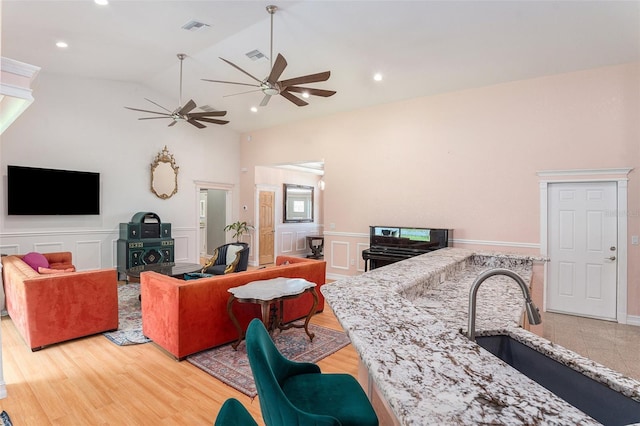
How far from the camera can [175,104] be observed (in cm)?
728

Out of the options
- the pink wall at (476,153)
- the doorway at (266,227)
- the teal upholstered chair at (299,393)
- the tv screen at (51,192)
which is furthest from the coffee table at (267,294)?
the doorway at (266,227)

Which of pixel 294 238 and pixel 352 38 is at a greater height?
pixel 352 38

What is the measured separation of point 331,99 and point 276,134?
2.04m

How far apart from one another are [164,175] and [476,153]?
6222 millimetres

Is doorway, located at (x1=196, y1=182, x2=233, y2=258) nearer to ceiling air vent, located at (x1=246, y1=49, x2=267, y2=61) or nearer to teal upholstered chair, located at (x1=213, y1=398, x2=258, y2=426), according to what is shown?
ceiling air vent, located at (x1=246, y1=49, x2=267, y2=61)

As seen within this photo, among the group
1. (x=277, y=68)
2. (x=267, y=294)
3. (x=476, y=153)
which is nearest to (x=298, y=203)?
(x=476, y=153)

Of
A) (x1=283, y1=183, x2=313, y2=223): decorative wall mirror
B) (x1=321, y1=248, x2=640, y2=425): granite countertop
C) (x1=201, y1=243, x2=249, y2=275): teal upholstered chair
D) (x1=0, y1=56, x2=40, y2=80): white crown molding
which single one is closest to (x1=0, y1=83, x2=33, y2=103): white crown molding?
(x1=0, y1=56, x2=40, y2=80): white crown molding

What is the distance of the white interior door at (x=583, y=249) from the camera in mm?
4383

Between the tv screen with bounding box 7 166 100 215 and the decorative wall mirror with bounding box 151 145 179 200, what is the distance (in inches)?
42.8

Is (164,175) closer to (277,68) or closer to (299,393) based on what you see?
(277,68)

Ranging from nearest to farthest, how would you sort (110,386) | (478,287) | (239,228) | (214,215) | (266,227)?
(478,287), (110,386), (239,228), (266,227), (214,215)

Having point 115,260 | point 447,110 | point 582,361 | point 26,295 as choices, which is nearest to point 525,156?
point 447,110

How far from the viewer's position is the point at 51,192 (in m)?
5.62

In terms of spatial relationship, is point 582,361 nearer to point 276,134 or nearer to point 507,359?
point 507,359
